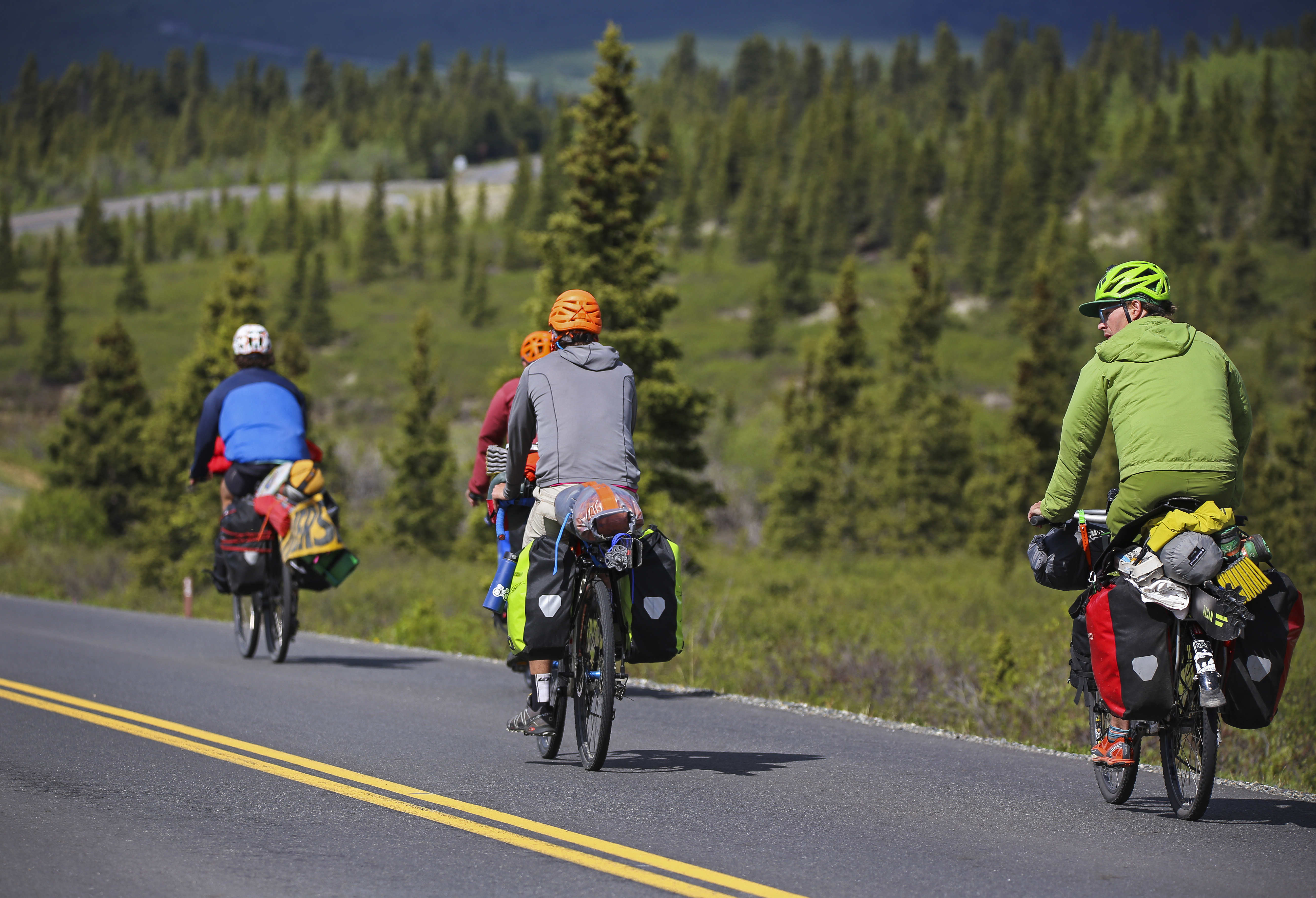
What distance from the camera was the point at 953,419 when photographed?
53219 mm

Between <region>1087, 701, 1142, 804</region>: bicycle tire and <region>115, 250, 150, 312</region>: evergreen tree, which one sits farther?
<region>115, 250, 150, 312</region>: evergreen tree

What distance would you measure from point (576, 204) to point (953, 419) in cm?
2945

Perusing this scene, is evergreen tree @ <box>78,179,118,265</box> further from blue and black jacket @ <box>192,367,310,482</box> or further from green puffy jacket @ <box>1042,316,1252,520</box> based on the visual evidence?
green puffy jacket @ <box>1042,316,1252,520</box>

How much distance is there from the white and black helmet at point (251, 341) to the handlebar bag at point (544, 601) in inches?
219

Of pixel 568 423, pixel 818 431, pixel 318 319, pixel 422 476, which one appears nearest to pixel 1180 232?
pixel 818 431

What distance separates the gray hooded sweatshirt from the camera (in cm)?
705

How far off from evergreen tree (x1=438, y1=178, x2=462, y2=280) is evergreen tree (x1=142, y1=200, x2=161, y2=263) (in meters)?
33.0

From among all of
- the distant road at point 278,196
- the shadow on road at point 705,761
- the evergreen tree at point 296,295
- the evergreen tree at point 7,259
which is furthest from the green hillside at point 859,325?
the distant road at point 278,196

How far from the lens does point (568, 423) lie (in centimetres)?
707

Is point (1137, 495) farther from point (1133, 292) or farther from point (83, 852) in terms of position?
point (83, 852)

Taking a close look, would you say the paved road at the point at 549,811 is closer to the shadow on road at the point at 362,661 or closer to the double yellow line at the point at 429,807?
the double yellow line at the point at 429,807

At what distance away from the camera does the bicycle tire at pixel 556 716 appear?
719 cm

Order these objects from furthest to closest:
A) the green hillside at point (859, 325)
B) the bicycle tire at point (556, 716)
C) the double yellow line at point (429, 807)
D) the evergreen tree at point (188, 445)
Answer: the evergreen tree at point (188, 445), the green hillside at point (859, 325), the bicycle tire at point (556, 716), the double yellow line at point (429, 807)

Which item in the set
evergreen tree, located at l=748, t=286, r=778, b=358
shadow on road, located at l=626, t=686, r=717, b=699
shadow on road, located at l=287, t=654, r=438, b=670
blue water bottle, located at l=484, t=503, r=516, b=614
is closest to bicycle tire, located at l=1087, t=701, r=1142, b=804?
blue water bottle, located at l=484, t=503, r=516, b=614
